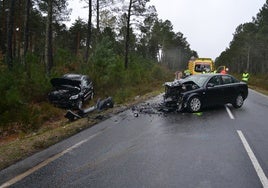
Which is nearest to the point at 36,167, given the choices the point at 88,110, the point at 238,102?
the point at 88,110

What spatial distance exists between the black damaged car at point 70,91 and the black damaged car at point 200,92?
197 inches

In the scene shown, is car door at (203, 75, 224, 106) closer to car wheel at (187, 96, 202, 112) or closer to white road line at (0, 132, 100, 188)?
car wheel at (187, 96, 202, 112)

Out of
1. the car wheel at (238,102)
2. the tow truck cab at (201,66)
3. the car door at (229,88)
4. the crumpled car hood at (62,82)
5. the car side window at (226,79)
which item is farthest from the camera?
the tow truck cab at (201,66)

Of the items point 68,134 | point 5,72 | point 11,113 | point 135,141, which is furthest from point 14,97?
point 135,141

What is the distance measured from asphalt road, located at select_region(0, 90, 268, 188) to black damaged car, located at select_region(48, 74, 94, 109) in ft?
20.4

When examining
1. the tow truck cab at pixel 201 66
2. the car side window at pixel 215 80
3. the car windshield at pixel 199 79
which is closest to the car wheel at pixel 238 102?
the car side window at pixel 215 80

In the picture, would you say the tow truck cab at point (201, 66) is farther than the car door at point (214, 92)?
Yes

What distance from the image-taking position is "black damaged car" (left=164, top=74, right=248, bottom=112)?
49.6 feet

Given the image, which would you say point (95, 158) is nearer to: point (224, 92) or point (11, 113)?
point (11, 113)

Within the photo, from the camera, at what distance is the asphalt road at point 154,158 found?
6273 mm

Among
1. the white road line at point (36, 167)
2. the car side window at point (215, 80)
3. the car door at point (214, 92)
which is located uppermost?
the car side window at point (215, 80)

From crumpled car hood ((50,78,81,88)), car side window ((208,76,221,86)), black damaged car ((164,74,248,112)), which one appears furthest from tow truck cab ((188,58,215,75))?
car side window ((208,76,221,86))

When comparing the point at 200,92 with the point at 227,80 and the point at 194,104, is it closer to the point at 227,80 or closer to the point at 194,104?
the point at 194,104

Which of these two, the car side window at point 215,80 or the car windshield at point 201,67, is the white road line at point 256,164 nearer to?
the car side window at point 215,80
